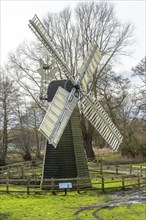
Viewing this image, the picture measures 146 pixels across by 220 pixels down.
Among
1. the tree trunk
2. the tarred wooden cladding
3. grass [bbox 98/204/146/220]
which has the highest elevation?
the tree trunk

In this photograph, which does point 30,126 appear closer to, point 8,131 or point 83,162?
point 8,131

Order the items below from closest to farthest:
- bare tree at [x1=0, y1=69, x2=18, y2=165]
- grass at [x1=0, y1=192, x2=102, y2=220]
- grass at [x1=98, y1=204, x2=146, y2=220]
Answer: grass at [x1=98, y1=204, x2=146, y2=220]
grass at [x1=0, y1=192, x2=102, y2=220]
bare tree at [x1=0, y1=69, x2=18, y2=165]

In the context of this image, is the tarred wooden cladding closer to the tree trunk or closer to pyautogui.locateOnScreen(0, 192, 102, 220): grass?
pyautogui.locateOnScreen(0, 192, 102, 220): grass

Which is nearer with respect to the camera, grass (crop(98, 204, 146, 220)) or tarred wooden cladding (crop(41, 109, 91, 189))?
grass (crop(98, 204, 146, 220))

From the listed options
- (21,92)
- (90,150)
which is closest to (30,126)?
(21,92)

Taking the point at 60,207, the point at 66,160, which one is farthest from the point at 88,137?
the point at 60,207

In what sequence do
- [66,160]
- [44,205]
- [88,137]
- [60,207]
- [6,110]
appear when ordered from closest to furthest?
[60,207]
[44,205]
[66,160]
[88,137]
[6,110]

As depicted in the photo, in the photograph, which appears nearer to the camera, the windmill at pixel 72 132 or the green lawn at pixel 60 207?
the green lawn at pixel 60 207

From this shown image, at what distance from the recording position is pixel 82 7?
1606 inches

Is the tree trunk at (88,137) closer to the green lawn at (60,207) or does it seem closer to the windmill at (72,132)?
the windmill at (72,132)

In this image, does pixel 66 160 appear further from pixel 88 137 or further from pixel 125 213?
pixel 88 137

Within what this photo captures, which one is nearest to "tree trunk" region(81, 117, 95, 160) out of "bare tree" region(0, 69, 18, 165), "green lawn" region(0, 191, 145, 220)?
"bare tree" region(0, 69, 18, 165)

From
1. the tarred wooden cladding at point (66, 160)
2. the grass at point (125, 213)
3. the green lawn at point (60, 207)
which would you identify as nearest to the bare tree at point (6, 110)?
the tarred wooden cladding at point (66, 160)

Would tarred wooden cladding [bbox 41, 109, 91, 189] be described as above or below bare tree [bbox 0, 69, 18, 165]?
below
